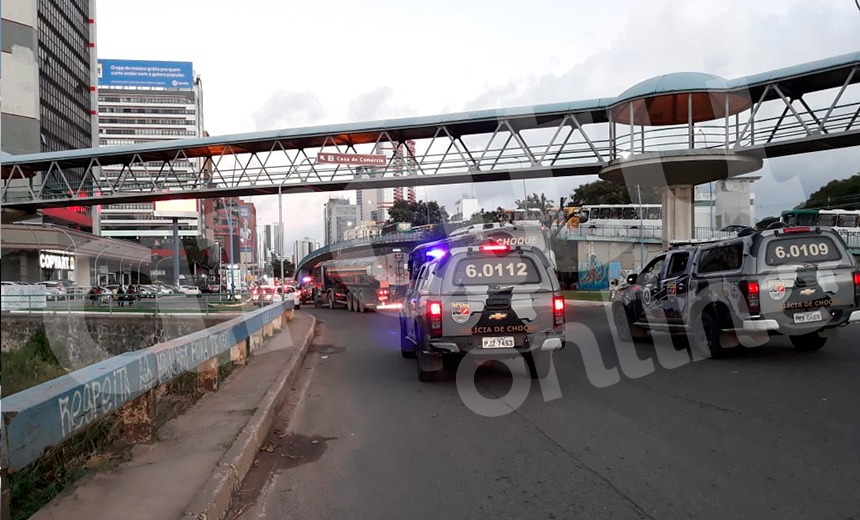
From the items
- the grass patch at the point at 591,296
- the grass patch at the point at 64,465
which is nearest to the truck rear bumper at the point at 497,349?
the grass patch at the point at 64,465

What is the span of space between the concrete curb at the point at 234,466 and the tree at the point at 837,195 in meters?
59.0

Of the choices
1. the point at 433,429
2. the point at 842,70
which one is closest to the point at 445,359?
the point at 433,429

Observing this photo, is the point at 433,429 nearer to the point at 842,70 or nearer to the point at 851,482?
the point at 851,482

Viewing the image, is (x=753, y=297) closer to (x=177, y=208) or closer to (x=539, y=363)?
(x=539, y=363)

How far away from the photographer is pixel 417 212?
8850cm

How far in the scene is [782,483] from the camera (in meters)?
4.79

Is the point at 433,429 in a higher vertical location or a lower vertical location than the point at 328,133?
lower

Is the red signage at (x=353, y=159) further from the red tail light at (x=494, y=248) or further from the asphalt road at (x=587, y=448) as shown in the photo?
the red tail light at (x=494, y=248)

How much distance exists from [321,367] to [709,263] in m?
7.34

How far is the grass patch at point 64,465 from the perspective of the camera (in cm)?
465

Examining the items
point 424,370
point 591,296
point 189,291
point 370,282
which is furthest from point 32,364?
point 189,291

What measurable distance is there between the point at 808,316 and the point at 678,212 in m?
18.6

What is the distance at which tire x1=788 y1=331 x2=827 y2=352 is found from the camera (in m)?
10.7

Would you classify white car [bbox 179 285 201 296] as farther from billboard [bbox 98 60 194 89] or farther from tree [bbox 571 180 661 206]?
billboard [bbox 98 60 194 89]
